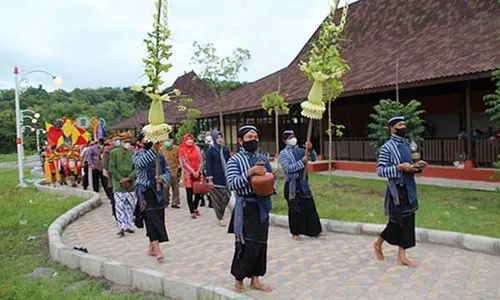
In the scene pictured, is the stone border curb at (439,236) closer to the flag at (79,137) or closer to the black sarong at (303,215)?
the black sarong at (303,215)

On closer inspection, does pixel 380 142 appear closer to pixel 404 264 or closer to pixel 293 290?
pixel 404 264

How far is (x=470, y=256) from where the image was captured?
19.5 feet

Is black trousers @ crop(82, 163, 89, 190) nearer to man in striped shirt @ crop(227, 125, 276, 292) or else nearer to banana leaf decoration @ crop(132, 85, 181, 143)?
banana leaf decoration @ crop(132, 85, 181, 143)

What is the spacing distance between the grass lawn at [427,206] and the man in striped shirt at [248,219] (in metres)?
3.40

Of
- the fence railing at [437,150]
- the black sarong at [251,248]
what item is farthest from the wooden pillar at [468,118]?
the black sarong at [251,248]

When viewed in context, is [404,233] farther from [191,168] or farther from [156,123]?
[191,168]

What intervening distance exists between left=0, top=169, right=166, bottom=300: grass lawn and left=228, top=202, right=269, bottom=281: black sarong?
96cm

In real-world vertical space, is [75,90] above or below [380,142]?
above

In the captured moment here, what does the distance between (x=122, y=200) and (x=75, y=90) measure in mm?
81605

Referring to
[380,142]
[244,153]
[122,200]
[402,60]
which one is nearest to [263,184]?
[244,153]

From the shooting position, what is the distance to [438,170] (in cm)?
1358

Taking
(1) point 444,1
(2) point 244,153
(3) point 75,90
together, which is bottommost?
(2) point 244,153

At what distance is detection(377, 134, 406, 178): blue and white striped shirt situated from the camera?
556 cm

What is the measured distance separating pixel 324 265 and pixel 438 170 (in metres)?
8.92
